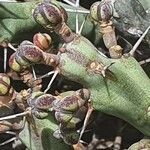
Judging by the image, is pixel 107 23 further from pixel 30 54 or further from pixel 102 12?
pixel 30 54

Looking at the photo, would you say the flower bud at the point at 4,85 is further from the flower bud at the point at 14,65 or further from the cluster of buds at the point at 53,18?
the cluster of buds at the point at 53,18

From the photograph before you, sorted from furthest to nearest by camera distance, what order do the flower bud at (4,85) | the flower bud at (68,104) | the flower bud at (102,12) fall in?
1. the flower bud at (4,85)
2. the flower bud at (102,12)
3. the flower bud at (68,104)

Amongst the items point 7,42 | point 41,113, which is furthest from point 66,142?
point 7,42

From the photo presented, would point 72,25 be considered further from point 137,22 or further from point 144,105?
point 144,105

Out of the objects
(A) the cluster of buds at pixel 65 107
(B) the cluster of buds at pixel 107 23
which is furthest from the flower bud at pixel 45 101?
(B) the cluster of buds at pixel 107 23

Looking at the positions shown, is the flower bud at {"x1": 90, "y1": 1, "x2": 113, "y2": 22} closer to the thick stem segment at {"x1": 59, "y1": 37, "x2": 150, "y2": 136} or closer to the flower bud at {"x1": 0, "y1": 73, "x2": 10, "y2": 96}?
the thick stem segment at {"x1": 59, "y1": 37, "x2": 150, "y2": 136}

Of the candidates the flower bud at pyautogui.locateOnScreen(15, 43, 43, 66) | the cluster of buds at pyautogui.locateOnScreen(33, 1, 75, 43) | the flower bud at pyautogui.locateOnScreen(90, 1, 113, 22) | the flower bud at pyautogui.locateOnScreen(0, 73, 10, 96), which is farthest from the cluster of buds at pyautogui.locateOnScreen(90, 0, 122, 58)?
the flower bud at pyautogui.locateOnScreen(0, 73, 10, 96)

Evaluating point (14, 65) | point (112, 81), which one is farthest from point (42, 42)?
point (112, 81)
